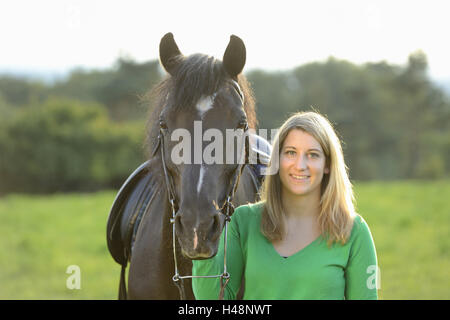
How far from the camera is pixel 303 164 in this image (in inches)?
85.7

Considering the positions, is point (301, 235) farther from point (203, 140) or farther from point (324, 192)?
point (203, 140)

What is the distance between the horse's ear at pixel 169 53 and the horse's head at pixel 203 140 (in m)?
0.05

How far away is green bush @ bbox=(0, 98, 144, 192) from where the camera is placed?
23016 millimetres

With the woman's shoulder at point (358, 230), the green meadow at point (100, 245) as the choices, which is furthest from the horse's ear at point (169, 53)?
the green meadow at point (100, 245)

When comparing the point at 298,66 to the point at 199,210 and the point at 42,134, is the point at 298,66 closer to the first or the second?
the point at 42,134

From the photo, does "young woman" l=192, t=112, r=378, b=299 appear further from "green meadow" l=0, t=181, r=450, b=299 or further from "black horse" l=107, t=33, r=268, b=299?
"green meadow" l=0, t=181, r=450, b=299

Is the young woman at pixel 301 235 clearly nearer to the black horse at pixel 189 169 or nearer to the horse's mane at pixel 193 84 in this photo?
the black horse at pixel 189 169

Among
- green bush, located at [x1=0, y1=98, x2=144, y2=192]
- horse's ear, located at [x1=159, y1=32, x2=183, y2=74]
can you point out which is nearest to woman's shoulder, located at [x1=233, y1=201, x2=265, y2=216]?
horse's ear, located at [x1=159, y1=32, x2=183, y2=74]

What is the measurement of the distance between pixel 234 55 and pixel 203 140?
0.58m

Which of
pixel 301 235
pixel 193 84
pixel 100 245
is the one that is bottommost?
pixel 301 235

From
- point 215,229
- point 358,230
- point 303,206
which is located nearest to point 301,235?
point 303,206

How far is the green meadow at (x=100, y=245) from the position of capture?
7.61m
